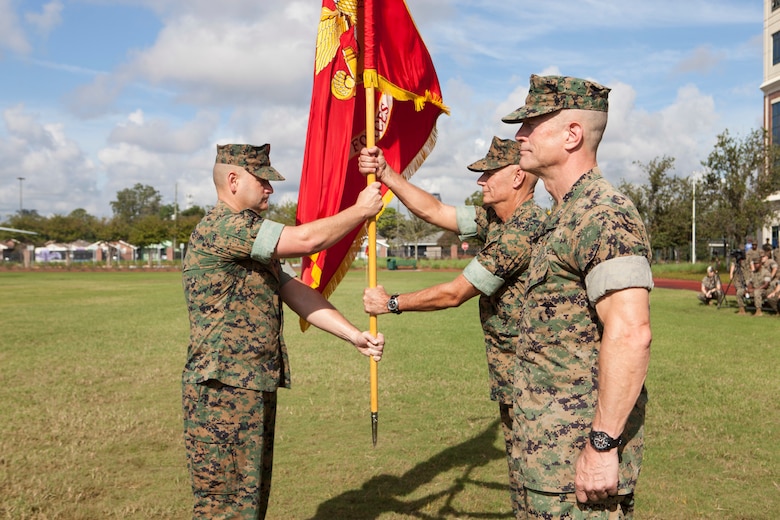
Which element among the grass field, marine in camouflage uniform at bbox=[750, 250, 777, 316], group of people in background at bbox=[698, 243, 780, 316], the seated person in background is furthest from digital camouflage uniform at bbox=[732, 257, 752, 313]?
the grass field

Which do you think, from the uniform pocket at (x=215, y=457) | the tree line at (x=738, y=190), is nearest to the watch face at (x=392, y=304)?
the uniform pocket at (x=215, y=457)

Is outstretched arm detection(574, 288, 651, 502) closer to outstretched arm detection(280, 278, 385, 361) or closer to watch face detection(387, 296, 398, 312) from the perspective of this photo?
outstretched arm detection(280, 278, 385, 361)

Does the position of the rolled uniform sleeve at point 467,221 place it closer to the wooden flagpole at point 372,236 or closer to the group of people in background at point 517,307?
the group of people in background at point 517,307

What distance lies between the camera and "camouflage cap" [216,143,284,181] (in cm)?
383

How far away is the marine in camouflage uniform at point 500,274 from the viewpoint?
4.04 metres

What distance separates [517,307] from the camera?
4.16m

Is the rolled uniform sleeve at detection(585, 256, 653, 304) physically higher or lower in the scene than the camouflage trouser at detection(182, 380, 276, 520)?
higher

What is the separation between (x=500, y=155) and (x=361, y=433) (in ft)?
13.8

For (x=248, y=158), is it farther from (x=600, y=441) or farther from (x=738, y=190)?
(x=738, y=190)

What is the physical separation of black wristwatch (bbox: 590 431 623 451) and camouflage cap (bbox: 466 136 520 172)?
2.21 meters

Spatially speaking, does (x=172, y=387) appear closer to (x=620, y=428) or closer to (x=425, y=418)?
(x=425, y=418)

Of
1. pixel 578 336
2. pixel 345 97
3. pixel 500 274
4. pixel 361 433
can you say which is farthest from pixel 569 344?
pixel 361 433

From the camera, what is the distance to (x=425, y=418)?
8.00m

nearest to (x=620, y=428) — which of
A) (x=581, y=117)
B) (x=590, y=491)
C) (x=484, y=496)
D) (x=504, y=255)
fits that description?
(x=590, y=491)
